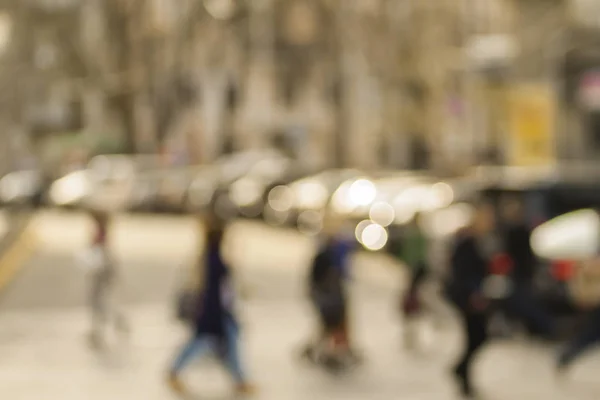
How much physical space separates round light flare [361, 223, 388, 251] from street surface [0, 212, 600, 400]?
0.35m

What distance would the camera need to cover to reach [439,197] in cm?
2014

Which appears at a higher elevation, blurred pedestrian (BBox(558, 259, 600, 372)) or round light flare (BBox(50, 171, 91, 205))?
blurred pedestrian (BBox(558, 259, 600, 372))

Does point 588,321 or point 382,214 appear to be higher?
point 588,321

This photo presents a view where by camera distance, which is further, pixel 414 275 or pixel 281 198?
pixel 281 198

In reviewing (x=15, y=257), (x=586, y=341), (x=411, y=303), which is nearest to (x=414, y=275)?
(x=411, y=303)

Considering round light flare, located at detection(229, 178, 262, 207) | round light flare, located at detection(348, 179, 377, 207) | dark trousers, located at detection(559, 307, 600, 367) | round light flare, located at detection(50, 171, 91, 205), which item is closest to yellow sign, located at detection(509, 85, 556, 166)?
round light flare, located at detection(348, 179, 377, 207)

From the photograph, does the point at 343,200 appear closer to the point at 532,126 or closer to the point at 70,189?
the point at 532,126

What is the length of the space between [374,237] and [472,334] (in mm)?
10720

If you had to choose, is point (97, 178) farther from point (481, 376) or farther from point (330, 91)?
point (481, 376)

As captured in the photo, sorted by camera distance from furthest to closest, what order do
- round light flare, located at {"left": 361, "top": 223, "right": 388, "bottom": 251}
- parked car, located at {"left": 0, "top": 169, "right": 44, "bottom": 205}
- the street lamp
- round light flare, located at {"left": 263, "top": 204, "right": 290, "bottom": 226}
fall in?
parked car, located at {"left": 0, "top": 169, "right": 44, "bottom": 205} → round light flare, located at {"left": 263, "top": 204, "right": 290, "bottom": 226} → the street lamp → round light flare, located at {"left": 361, "top": 223, "right": 388, "bottom": 251}

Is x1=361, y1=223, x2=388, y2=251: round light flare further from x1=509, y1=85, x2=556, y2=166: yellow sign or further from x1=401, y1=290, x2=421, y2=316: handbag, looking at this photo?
x1=509, y1=85, x2=556, y2=166: yellow sign

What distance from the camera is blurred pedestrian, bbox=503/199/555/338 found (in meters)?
10.9

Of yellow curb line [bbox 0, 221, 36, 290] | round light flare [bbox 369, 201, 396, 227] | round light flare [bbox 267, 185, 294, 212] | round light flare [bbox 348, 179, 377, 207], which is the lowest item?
round light flare [bbox 267, 185, 294, 212]

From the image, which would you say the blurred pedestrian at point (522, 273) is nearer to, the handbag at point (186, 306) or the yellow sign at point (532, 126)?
the handbag at point (186, 306)
